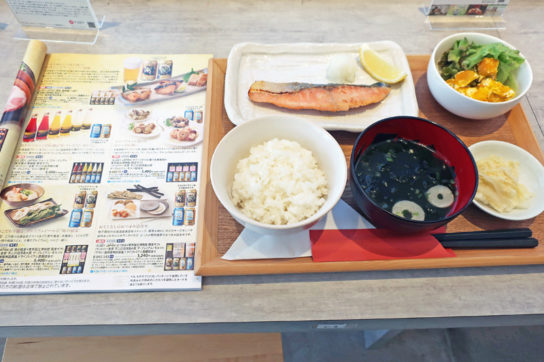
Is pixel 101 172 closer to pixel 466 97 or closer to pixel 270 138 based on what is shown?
pixel 270 138

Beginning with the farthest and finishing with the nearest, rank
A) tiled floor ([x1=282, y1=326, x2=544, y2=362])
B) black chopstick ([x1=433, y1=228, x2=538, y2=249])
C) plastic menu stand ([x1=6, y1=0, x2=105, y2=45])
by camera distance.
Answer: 1. tiled floor ([x1=282, y1=326, x2=544, y2=362])
2. plastic menu stand ([x1=6, y1=0, x2=105, y2=45])
3. black chopstick ([x1=433, y1=228, x2=538, y2=249])

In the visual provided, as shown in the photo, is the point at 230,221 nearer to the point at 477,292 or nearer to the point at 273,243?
the point at 273,243

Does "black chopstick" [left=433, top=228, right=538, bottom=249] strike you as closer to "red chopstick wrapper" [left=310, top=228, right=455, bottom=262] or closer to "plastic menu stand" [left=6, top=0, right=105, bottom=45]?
"red chopstick wrapper" [left=310, top=228, right=455, bottom=262]

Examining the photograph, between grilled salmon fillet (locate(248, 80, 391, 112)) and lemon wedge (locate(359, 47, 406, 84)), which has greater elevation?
lemon wedge (locate(359, 47, 406, 84))

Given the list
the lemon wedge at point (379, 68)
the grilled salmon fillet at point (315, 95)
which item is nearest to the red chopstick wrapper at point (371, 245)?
the grilled salmon fillet at point (315, 95)

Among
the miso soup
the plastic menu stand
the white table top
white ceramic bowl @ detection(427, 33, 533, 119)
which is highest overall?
the plastic menu stand

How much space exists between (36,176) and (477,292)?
162cm

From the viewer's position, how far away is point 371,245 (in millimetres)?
1119

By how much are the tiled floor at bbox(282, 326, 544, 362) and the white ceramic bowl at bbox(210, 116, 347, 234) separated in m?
1.36

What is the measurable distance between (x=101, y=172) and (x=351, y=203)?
3.15 feet

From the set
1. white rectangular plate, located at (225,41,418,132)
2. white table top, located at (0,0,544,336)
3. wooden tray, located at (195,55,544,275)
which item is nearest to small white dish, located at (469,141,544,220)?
wooden tray, located at (195,55,544,275)

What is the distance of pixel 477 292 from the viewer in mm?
1091

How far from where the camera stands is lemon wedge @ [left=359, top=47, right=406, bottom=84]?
147cm

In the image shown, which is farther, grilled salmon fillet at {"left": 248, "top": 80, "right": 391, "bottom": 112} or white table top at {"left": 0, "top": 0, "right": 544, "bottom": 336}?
grilled salmon fillet at {"left": 248, "top": 80, "right": 391, "bottom": 112}
